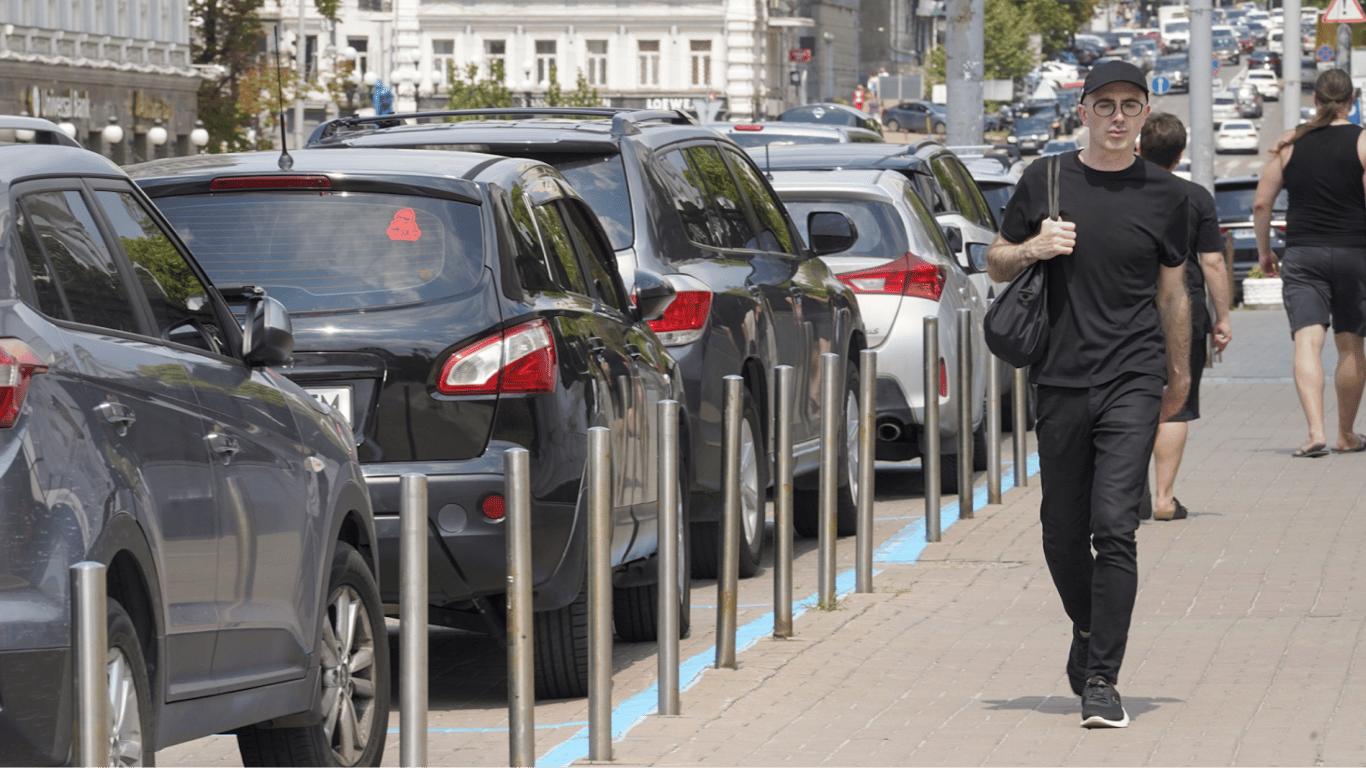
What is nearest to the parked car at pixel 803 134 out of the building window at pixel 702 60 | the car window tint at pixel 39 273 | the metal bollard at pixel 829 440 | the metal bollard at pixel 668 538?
the metal bollard at pixel 829 440

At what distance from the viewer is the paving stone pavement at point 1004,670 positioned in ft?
21.4

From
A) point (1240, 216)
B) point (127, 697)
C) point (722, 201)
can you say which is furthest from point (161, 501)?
point (1240, 216)

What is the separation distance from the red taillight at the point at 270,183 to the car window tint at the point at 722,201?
2.93 meters

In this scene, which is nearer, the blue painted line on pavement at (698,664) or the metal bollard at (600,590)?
the metal bollard at (600,590)

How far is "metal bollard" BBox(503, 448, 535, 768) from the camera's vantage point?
5.64 m

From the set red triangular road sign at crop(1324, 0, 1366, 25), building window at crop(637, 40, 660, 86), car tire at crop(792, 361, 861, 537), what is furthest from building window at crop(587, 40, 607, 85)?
car tire at crop(792, 361, 861, 537)

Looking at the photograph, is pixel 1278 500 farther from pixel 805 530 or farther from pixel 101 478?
pixel 101 478

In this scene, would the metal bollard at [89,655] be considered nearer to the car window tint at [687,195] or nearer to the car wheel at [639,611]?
the car wheel at [639,611]

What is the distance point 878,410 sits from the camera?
12.7 m

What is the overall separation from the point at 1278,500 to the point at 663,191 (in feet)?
14.0

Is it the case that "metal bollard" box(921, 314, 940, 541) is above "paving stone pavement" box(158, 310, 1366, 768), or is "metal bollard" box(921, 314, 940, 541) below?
above

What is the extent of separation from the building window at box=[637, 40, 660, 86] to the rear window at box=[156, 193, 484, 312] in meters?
102

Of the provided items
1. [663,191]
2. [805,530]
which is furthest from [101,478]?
[805,530]

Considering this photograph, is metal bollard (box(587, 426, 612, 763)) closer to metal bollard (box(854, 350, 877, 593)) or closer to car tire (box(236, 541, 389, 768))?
car tire (box(236, 541, 389, 768))
